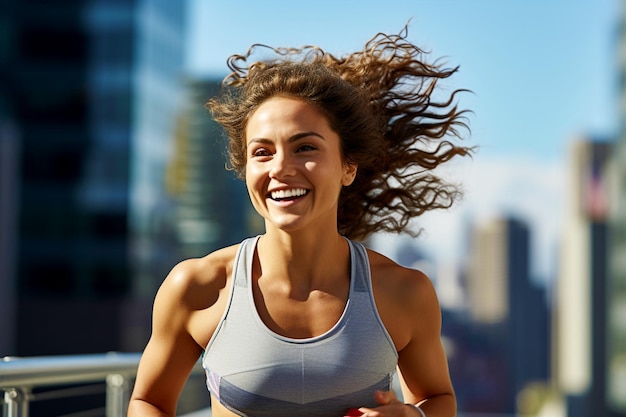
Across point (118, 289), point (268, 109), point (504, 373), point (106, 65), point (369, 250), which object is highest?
point (106, 65)

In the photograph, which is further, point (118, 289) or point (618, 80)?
point (618, 80)

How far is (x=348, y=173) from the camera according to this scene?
2475 millimetres

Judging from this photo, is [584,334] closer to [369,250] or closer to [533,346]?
[533,346]

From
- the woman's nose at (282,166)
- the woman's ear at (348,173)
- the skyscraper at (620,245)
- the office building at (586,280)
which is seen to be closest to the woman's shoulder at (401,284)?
the woman's ear at (348,173)

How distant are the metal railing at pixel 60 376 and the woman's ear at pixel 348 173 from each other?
1192 millimetres

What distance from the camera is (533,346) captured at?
601 ft

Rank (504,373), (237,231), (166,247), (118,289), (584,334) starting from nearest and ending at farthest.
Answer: (118,289), (166,247), (237,231), (584,334), (504,373)

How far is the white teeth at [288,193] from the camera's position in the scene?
7.47 feet

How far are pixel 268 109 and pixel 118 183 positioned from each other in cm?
3768

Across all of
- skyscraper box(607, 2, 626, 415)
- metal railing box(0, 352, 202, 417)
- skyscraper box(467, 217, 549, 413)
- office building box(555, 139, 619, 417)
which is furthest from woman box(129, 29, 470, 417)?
skyscraper box(467, 217, 549, 413)

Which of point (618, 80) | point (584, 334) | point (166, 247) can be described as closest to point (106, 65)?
point (166, 247)

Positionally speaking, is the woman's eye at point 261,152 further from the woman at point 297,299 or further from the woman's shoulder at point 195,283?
the woman's shoulder at point 195,283

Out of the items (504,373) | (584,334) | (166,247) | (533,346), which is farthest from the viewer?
(533,346)

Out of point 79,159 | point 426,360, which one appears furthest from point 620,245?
point 426,360
